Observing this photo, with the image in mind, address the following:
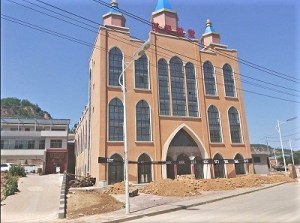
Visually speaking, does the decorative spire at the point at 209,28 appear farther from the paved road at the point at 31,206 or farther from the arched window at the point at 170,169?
the paved road at the point at 31,206

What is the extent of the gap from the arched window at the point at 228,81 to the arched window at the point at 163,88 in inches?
354

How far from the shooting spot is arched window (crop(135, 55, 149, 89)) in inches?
1419

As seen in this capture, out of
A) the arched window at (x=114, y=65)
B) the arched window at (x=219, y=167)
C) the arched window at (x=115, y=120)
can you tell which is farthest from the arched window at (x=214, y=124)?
the arched window at (x=114, y=65)

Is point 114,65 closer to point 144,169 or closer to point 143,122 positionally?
point 143,122

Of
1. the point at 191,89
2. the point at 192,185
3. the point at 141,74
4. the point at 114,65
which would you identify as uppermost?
the point at 114,65

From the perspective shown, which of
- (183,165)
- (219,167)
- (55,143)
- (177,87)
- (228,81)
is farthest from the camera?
(55,143)

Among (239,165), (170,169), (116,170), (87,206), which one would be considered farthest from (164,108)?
(87,206)

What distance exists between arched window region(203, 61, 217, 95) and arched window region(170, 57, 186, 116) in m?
3.76

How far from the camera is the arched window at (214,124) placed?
3872 cm

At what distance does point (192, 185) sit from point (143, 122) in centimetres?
1234

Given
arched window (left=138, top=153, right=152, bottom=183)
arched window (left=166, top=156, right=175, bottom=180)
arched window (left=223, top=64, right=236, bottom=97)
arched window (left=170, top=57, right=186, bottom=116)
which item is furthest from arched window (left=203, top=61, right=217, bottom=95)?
arched window (left=138, top=153, right=152, bottom=183)

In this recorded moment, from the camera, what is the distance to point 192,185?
2397 centimetres

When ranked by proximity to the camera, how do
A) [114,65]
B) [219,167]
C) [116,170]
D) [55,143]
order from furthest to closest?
[55,143] < [219,167] < [114,65] < [116,170]

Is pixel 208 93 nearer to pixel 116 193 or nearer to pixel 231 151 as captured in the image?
pixel 231 151
